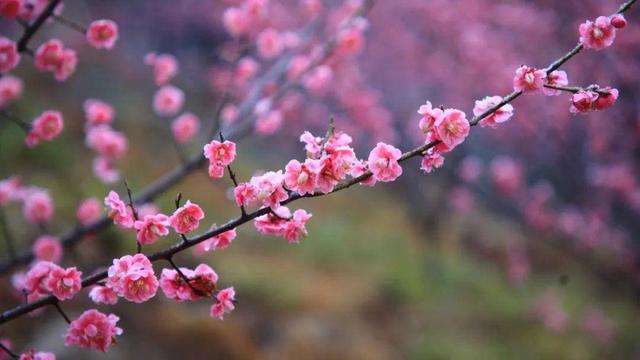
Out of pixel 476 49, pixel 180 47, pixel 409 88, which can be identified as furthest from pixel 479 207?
pixel 180 47

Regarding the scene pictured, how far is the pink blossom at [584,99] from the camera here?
66.0 inches

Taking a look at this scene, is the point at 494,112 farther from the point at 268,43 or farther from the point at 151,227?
the point at 268,43

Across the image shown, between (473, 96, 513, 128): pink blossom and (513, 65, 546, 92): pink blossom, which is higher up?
(513, 65, 546, 92): pink blossom

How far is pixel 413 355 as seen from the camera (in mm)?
5254

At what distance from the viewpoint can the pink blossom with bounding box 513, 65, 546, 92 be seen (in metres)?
1.70

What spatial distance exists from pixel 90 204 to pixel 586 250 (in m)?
7.27

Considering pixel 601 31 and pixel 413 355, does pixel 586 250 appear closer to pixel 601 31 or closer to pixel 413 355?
pixel 413 355

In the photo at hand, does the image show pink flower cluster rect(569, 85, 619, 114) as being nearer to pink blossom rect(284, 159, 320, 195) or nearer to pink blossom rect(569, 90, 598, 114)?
pink blossom rect(569, 90, 598, 114)

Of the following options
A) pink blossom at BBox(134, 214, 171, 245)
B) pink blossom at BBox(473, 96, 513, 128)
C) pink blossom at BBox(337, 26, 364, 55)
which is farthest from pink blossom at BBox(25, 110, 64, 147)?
pink blossom at BBox(473, 96, 513, 128)

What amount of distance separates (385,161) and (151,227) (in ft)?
2.79

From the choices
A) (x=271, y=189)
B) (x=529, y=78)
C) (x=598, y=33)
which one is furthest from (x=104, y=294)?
(x=598, y=33)

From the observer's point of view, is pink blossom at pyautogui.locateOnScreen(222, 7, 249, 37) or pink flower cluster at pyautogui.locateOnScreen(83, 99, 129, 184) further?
pink blossom at pyautogui.locateOnScreen(222, 7, 249, 37)

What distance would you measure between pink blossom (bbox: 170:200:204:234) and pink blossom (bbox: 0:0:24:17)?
4.73ft

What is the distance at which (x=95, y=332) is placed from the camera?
1854 mm
